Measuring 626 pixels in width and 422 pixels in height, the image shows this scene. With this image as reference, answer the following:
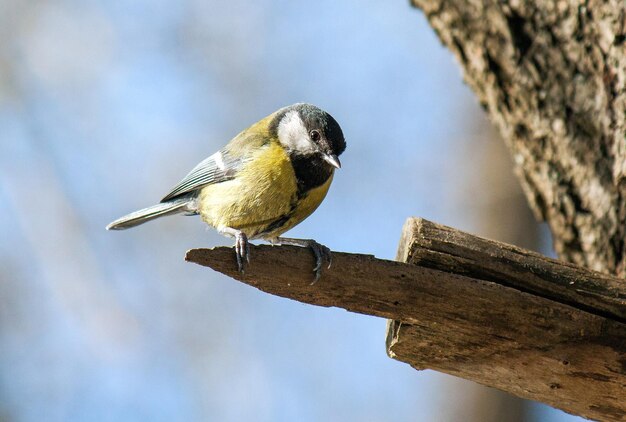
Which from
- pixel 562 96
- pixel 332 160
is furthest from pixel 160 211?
pixel 562 96

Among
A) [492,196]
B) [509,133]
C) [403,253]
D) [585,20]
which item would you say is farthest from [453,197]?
[403,253]

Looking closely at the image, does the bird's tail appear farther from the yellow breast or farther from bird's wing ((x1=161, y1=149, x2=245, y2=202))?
the yellow breast

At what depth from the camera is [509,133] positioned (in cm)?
384

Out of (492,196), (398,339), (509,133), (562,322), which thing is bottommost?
(398,339)

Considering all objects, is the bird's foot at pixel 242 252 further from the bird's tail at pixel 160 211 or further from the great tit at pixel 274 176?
the bird's tail at pixel 160 211

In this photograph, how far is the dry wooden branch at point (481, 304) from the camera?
2693mm

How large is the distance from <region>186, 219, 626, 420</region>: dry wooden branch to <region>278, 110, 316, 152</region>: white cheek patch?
1220 mm

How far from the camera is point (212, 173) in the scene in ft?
13.6

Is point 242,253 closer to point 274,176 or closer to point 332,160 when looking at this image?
point 274,176

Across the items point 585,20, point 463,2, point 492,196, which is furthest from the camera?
point 492,196

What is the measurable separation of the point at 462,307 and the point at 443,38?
1.64 metres

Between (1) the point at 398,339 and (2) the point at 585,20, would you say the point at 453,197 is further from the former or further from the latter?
(1) the point at 398,339

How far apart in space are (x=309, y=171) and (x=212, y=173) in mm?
590

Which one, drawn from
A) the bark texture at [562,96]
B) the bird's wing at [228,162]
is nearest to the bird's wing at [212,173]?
the bird's wing at [228,162]
